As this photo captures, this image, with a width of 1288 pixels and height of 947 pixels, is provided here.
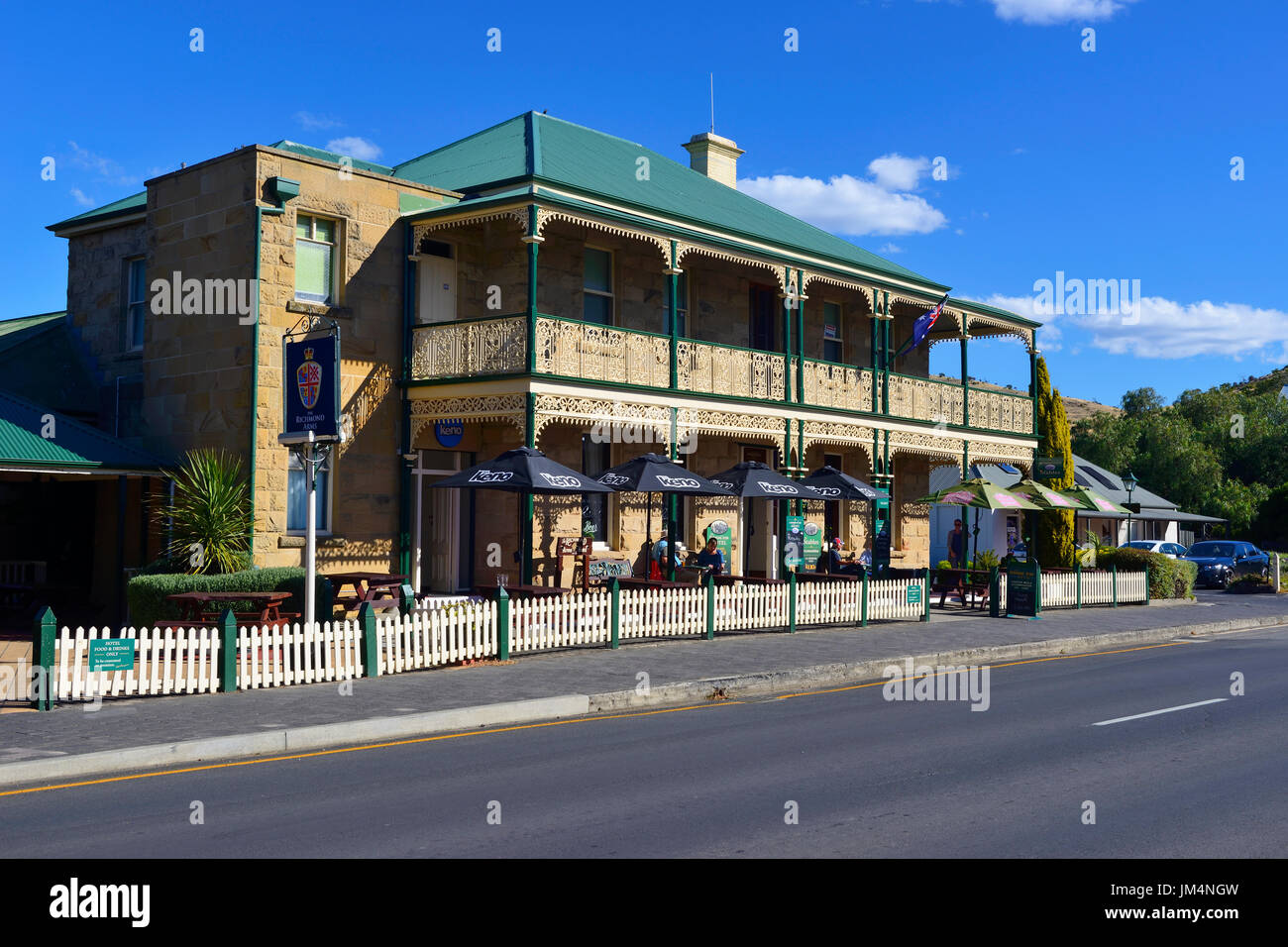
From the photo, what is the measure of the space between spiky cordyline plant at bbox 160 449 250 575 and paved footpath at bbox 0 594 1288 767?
4.90 metres

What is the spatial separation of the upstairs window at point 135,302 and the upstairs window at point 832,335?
15.0 m

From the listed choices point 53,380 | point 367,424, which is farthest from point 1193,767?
point 53,380

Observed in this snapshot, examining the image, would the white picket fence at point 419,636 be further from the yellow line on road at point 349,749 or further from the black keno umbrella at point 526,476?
the yellow line on road at point 349,749

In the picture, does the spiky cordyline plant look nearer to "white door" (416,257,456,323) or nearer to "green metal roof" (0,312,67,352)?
"white door" (416,257,456,323)

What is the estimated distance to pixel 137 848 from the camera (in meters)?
6.72

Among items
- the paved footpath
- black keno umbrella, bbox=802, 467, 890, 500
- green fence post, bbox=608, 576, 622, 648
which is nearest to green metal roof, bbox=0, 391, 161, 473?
the paved footpath

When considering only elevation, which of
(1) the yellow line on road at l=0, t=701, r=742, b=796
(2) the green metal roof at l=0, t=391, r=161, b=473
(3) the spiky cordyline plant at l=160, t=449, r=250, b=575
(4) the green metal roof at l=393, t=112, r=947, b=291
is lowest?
(1) the yellow line on road at l=0, t=701, r=742, b=796

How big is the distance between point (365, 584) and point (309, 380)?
14.2ft

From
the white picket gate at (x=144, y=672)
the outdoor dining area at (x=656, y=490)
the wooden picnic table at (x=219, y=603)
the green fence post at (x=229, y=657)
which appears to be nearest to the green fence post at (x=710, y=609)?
the outdoor dining area at (x=656, y=490)

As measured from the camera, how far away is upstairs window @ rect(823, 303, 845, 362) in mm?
28531

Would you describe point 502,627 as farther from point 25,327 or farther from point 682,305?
point 25,327

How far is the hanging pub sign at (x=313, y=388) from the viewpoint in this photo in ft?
48.7
